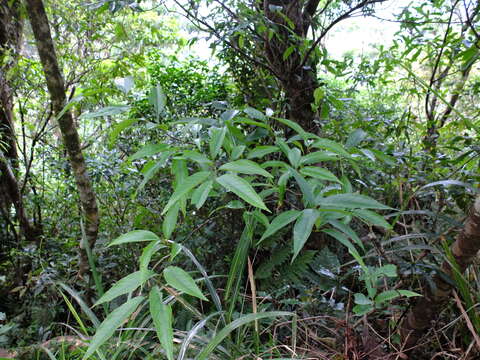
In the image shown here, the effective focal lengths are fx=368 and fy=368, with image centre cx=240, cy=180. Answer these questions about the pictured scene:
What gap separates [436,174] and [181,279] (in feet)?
3.81

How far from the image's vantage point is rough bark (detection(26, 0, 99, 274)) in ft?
4.82

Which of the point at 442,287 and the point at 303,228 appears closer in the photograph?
the point at 303,228

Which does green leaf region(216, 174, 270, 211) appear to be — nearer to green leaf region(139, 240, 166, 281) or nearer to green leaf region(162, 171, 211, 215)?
green leaf region(162, 171, 211, 215)

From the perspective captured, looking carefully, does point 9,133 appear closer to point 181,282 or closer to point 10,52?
point 10,52

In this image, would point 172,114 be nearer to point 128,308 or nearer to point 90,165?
point 90,165

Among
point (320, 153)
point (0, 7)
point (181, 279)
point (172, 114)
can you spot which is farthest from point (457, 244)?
point (0, 7)

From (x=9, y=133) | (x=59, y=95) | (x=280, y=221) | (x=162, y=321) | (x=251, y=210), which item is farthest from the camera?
(x=9, y=133)

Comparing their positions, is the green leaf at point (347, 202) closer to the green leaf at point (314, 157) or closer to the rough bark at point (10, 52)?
the green leaf at point (314, 157)

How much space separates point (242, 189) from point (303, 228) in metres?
0.14

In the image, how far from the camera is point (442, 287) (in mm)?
953

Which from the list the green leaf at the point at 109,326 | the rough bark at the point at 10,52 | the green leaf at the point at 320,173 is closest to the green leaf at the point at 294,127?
the green leaf at the point at 320,173

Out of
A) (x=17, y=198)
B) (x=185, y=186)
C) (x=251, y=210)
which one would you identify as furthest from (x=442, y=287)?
(x=17, y=198)

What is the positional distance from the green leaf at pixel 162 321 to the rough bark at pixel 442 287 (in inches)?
27.1

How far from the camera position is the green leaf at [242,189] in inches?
24.2
